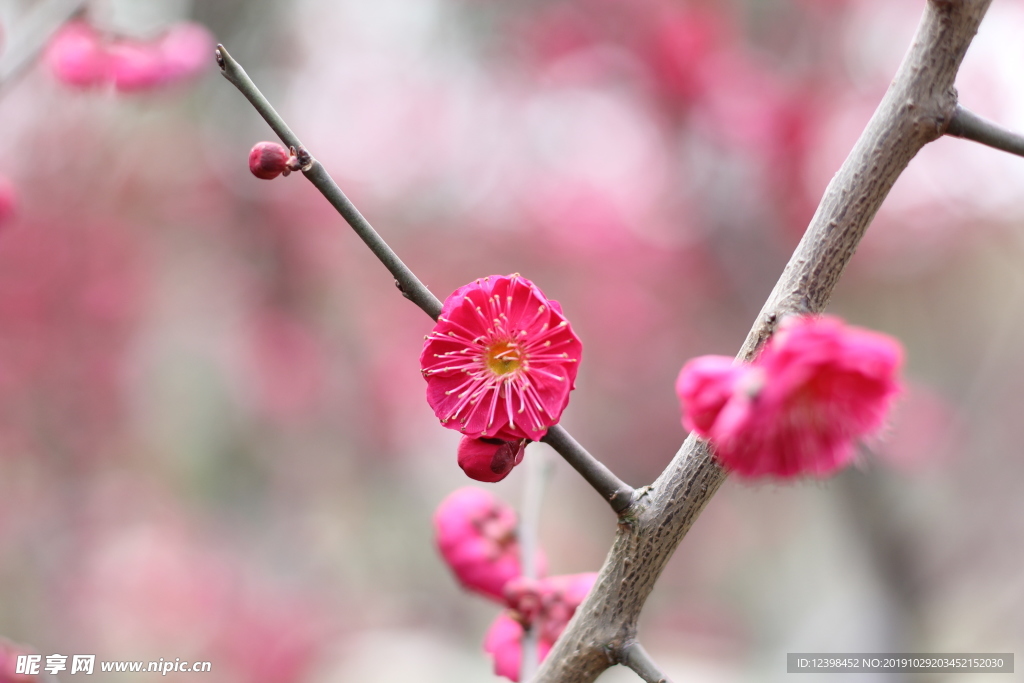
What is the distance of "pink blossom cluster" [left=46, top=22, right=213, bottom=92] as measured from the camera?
1.23 meters

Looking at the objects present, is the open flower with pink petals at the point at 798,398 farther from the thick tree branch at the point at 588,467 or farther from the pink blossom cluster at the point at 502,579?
the pink blossom cluster at the point at 502,579

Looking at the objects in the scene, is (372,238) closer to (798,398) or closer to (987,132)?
(798,398)

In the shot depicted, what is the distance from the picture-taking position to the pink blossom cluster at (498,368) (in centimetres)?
52

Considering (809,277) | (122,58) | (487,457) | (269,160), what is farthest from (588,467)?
(122,58)

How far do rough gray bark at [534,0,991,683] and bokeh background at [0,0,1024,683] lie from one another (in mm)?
1493

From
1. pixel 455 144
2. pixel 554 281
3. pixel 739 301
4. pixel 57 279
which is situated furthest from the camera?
pixel 554 281

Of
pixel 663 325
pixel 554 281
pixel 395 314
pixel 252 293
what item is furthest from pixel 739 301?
pixel 252 293

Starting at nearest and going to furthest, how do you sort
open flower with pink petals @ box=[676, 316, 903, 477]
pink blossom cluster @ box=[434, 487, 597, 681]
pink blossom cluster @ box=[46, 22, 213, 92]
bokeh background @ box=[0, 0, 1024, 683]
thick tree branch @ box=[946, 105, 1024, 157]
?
open flower with pink petals @ box=[676, 316, 903, 477] < thick tree branch @ box=[946, 105, 1024, 157] < pink blossom cluster @ box=[434, 487, 597, 681] < pink blossom cluster @ box=[46, 22, 213, 92] < bokeh background @ box=[0, 0, 1024, 683]

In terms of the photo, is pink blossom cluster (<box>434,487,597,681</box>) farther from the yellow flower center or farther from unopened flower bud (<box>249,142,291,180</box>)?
unopened flower bud (<box>249,142,291,180</box>)

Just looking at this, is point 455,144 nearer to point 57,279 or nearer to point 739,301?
point 739,301

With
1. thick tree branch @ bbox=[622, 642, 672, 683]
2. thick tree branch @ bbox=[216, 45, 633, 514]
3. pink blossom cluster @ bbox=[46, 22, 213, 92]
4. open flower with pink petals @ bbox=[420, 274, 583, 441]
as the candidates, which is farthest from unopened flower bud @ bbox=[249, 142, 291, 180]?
pink blossom cluster @ bbox=[46, 22, 213, 92]

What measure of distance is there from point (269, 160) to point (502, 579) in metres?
0.56

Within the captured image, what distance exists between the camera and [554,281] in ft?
10.2

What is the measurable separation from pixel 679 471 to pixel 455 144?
255cm
